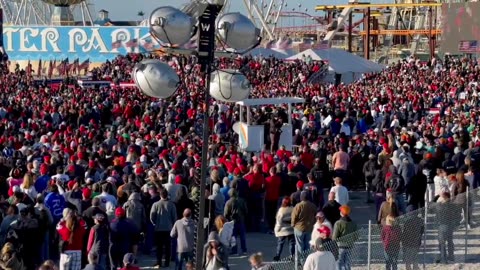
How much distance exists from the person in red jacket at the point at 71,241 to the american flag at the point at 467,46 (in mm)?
44457

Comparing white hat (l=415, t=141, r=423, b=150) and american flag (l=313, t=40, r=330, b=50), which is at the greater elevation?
american flag (l=313, t=40, r=330, b=50)

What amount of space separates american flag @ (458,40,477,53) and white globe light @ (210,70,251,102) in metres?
47.0

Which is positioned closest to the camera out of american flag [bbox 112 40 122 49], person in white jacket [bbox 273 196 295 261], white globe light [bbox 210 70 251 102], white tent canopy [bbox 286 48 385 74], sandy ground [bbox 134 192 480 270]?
white globe light [bbox 210 70 251 102]

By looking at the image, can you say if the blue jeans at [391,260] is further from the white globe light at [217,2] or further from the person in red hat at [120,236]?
the white globe light at [217,2]

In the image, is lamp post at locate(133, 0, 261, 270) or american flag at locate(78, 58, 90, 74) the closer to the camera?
lamp post at locate(133, 0, 261, 270)

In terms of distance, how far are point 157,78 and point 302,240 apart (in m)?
5.98

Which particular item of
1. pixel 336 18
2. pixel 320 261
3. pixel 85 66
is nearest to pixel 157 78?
pixel 320 261

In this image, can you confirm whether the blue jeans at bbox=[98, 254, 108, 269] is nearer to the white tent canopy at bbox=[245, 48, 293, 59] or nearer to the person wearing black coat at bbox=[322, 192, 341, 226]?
the person wearing black coat at bbox=[322, 192, 341, 226]

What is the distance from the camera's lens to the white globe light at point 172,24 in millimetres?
8359

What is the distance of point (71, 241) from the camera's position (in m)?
12.5

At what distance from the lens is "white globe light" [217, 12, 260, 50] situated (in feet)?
28.5

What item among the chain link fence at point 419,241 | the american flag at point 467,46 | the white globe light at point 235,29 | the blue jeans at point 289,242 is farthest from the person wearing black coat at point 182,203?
the american flag at point 467,46

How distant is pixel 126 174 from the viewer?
52.5 feet

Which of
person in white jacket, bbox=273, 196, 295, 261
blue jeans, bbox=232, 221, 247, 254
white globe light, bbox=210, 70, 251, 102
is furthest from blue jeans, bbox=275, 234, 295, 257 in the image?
white globe light, bbox=210, 70, 251, 102
